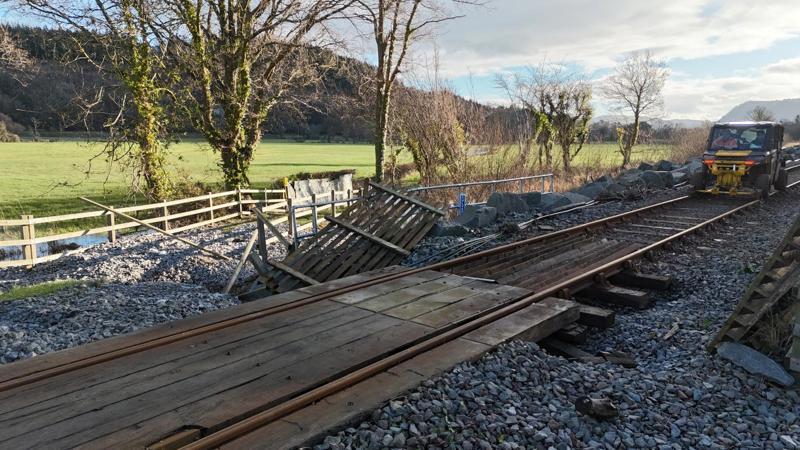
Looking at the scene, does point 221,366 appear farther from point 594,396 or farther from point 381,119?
point 381,119

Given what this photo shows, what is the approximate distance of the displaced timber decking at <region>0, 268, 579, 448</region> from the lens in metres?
3.33

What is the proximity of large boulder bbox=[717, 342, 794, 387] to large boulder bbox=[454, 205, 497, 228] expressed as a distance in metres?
6.70

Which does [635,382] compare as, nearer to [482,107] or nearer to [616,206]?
[616,206]

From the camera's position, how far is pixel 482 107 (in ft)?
80.4

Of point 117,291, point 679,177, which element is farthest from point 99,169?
point 679,177

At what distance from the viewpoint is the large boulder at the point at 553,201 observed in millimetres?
13404

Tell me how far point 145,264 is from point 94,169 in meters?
35.2

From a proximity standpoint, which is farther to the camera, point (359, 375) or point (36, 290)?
point (36, 290)

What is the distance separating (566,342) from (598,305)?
174cm

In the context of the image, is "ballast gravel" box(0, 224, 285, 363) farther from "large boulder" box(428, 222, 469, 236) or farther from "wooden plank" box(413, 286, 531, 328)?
"wooden plank" box(413, 286, 531, 328)

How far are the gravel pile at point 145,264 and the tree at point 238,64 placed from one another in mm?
6379

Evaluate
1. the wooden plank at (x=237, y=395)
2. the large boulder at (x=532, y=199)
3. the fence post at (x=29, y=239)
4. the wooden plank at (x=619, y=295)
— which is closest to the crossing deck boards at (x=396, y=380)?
the wooden plank at (x=237, y=395)

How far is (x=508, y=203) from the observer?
12.9 m

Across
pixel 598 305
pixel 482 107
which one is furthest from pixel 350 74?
pixel 598 305
